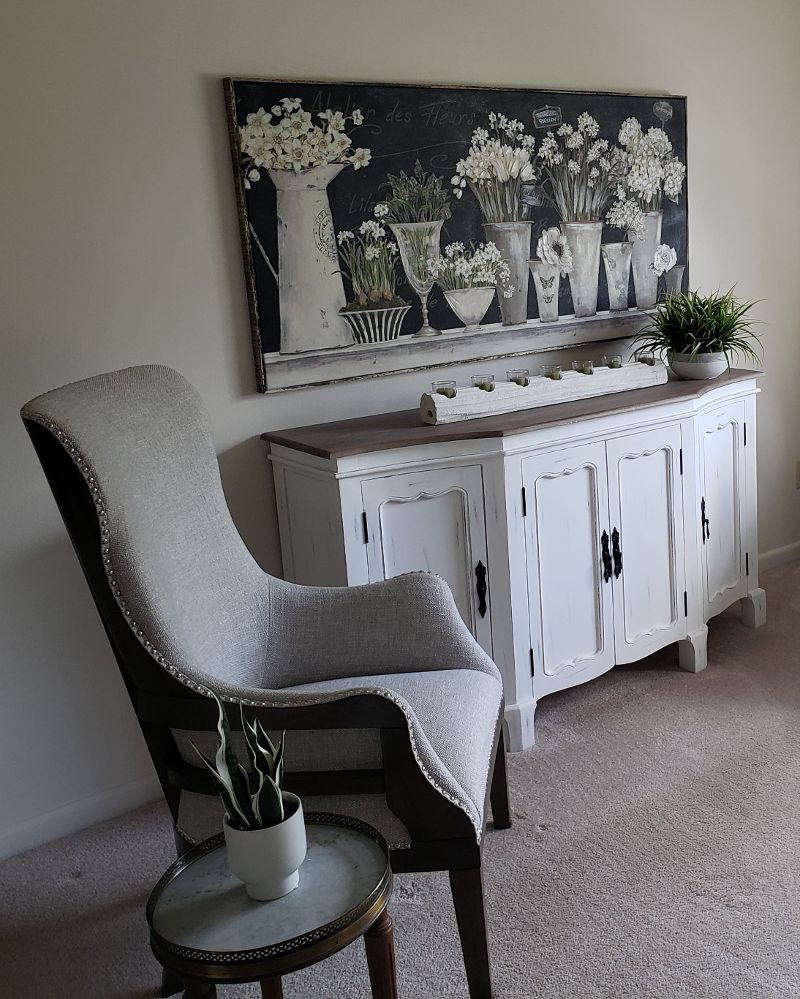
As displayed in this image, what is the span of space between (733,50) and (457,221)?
1.37 meters

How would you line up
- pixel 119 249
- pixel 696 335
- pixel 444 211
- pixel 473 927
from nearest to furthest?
pixel 473 927 < pixel 119 249 < pixel 444 211 < pixel 696 335

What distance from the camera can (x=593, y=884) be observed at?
2062 mm

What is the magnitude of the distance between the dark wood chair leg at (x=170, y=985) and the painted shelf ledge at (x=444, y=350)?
1.39 m

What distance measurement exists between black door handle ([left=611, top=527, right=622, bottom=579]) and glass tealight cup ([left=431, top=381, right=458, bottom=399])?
0.60 meters

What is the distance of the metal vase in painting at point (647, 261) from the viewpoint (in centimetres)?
326

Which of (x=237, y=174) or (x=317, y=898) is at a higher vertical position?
(x=237, y=174)

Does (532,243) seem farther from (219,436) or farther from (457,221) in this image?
(219,436)

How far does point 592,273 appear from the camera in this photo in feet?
10.4

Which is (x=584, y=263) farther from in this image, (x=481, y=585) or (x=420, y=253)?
(x=481, y=585)

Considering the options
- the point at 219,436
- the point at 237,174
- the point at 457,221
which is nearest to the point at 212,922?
the point at 219,436

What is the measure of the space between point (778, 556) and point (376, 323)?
2036 millimetres

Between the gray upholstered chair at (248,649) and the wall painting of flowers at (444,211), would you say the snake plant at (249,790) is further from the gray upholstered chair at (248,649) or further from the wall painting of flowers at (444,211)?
the wall painting of flowers at (444,211)

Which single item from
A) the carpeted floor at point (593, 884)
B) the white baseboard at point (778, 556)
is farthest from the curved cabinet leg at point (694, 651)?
the white baseboard at point (778, 556)

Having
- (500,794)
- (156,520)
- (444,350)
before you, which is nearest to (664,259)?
(444,350)
